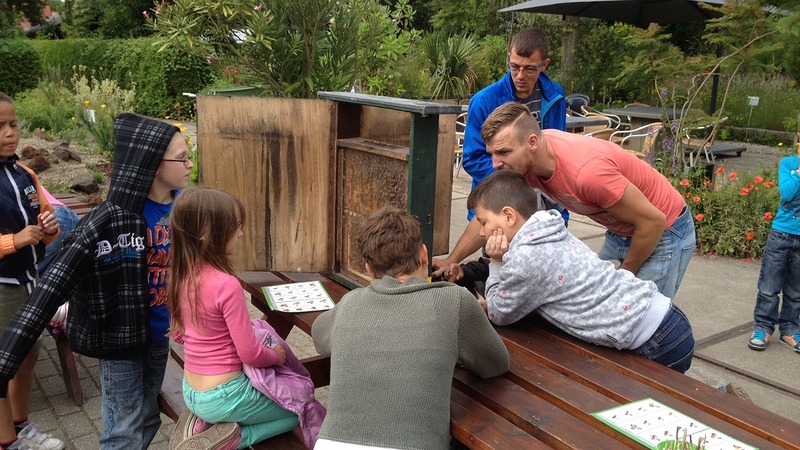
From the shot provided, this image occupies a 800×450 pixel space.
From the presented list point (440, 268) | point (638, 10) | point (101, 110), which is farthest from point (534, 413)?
point (101, 110)

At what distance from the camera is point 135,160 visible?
8.13 ft

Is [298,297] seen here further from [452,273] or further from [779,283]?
[779,283]

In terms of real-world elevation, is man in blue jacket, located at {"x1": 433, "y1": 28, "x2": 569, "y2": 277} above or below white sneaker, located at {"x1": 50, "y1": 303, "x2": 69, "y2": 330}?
above

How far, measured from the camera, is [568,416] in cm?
199

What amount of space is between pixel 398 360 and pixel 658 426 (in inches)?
29.0

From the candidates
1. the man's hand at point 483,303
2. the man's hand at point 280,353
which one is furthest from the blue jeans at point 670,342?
the man's hand at point 280,353

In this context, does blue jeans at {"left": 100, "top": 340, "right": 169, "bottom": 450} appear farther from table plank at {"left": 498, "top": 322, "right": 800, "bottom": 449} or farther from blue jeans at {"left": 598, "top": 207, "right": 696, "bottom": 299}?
blue jeans at {"left": 598, "top": 207, "right": 696, "bottom": 299}

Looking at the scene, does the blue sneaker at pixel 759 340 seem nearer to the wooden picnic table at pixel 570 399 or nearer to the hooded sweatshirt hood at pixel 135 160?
the wooden picnic table at pixel 570 399

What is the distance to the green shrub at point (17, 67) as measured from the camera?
19.7 m

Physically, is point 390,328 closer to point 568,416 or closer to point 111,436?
point 568,416

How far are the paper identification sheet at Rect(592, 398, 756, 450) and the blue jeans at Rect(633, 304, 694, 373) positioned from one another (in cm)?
39

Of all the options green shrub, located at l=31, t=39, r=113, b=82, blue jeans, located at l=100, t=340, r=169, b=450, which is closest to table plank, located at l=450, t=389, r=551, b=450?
blue jeans, located at l=100, t=340, r=169, b=450

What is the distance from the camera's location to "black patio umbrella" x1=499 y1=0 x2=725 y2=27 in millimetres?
9664

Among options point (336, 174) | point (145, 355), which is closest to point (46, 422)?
point (145, 355)
